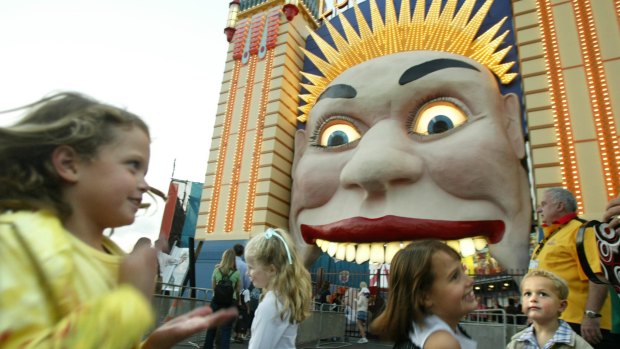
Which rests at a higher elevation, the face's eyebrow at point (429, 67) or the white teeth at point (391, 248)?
the face's eyebrow at point (429, 67)

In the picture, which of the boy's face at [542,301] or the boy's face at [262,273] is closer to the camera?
the boy's face at [262,273]

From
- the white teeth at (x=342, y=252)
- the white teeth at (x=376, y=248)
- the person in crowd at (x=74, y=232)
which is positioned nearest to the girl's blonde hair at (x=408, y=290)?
the person in crowd at (x=74, y=232)

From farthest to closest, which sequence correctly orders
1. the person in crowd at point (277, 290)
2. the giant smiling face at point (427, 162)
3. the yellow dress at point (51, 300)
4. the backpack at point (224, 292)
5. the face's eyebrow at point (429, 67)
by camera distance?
the face's eyebrow at point (429, 67) → the giant smiling face at point (427, 162) → the backpack at point (224, 292) → the person in crowd at point (277, 290) → the yellow dress at point (51, 300)

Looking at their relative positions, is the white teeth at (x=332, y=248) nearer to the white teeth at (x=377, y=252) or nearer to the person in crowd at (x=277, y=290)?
the white teeth at (x=377, y=252)

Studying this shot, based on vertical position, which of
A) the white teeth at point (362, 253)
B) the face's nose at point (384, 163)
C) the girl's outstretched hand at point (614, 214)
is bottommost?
the girl's outstretched hand at point (614, 214)

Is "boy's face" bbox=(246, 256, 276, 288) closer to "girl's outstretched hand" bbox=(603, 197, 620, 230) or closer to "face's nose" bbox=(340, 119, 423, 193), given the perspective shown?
"girl's outstretched hand" bbox=(603, 197, 620, 230)

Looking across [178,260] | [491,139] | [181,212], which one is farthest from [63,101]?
[181,212]

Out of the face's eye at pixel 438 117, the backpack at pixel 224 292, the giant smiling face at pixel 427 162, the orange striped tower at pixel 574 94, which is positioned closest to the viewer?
the backpack at pixel 224 292

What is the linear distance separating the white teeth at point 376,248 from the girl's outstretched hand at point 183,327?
4780mm

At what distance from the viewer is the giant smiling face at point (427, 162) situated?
5109 mm

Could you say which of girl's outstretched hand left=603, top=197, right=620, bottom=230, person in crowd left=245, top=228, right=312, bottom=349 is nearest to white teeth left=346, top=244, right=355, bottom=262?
person in crowd left=245, top=228, right=312, bottom=349

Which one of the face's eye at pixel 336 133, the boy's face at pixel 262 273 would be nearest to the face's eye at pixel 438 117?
the face's eye at pixel 336 133

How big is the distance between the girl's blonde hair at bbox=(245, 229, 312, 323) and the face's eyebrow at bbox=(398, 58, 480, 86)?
4.05 m

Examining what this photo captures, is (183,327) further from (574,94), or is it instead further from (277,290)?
(574,94)
